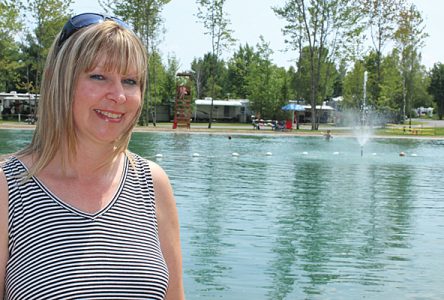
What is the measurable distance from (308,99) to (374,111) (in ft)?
32.9

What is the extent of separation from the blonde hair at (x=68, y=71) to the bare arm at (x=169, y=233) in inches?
11.8

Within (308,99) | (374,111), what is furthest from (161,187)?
(308,99)

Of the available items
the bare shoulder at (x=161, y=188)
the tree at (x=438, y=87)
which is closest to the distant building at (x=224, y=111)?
the tree at (x=438, y=87)

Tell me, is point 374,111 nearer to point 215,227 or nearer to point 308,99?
point 308,99

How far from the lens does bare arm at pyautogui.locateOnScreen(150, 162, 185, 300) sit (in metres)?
2.11

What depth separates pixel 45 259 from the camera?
186 cm

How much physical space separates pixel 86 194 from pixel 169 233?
0.95 ft

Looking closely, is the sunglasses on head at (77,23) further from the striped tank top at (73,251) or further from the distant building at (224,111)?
the distant building at (224,111)

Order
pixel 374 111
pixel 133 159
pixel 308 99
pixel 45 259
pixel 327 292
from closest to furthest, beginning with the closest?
pixel 45 259 → pixel 133 159 → pixel 327 292 → pixel 374 111 → pixel 308 99

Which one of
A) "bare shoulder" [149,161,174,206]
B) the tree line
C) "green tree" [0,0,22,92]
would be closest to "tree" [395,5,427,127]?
the tree line

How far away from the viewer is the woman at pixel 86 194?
1.85 metres

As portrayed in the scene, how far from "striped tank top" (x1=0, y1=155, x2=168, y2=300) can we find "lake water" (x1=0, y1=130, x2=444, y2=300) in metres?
4.74

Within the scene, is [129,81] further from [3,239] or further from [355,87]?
[355,87]

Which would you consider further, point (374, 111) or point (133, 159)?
point (374, 111)
